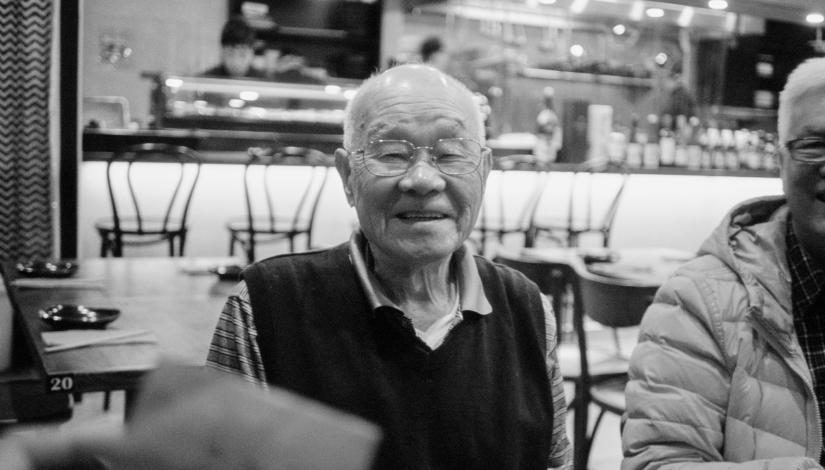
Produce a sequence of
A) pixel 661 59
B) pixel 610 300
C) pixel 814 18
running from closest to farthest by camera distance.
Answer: pixel 610 300, pixel 814 18, pixel 661 59

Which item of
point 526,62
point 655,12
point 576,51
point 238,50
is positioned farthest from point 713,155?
point 238,50

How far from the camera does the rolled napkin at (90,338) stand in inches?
76.5

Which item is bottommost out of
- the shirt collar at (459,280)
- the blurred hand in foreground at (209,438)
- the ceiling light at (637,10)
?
the shirt collar at (459,280)

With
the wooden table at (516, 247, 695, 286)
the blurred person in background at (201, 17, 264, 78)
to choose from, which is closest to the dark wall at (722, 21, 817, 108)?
the blurred person in background at (201, 17, 264, 78)

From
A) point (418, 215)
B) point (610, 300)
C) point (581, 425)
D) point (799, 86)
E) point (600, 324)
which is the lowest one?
point (581, 425)

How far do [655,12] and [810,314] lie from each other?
16.5 ft

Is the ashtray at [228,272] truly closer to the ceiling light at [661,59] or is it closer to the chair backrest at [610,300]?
the chair backrest at [610,300]

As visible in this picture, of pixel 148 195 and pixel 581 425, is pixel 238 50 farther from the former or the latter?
pixel 581 425

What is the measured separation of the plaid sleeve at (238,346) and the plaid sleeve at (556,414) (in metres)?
0.48

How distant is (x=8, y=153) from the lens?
4.62 m

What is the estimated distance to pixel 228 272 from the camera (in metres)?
2.82

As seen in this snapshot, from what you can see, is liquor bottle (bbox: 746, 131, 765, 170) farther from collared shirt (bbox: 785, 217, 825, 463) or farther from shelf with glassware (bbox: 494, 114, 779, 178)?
collared shirt (bbox: 785, 217, 825, 463)

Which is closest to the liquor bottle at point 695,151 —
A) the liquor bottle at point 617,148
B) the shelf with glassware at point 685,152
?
the shelf with glassware at point 685,152

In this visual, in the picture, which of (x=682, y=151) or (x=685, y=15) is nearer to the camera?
(x=685, y=15)
